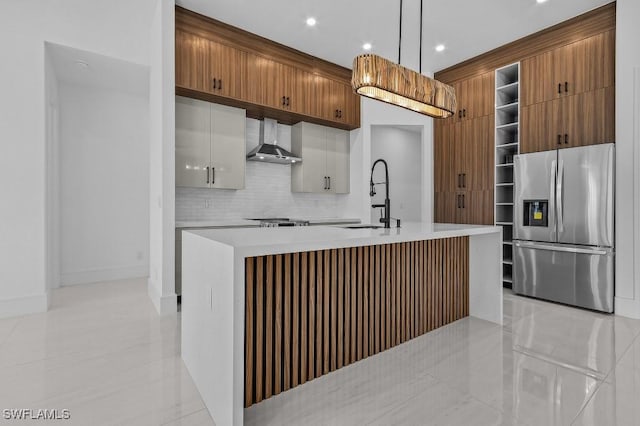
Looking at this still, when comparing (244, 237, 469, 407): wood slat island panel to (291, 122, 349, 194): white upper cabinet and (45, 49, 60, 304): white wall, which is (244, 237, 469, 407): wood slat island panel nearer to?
(291, 122, 349, 194): white upper cabinet

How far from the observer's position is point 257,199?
15.8 ft

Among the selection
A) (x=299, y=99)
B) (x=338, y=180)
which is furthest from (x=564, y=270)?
(x=299, y=99)

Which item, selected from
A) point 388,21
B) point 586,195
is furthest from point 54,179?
point 586,195

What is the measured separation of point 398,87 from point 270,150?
243cm

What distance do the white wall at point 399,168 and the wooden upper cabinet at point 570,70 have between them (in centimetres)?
288

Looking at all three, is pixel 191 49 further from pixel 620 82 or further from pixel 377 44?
pixel 620 82

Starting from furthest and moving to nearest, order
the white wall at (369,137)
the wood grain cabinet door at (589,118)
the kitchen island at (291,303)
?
the white wall at (369,137) < the wood grain cabinet door at (589,118) < the kitchen island at (291,303)

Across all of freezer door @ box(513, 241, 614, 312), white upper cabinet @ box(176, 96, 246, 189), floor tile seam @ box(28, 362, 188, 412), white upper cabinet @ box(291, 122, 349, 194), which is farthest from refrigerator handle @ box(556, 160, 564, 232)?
floor tile seam @ box(28, 362, 188, 412)

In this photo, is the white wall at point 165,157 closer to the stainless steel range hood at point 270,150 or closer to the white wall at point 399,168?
the stainless steel range hood at point 270,150

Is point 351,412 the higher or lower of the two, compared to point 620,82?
lower

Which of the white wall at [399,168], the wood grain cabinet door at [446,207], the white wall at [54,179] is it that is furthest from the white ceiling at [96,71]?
the wood grain cabinet door at [446,207]

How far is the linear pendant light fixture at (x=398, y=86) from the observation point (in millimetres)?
2295

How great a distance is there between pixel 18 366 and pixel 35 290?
146 cm

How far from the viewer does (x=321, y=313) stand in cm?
208
